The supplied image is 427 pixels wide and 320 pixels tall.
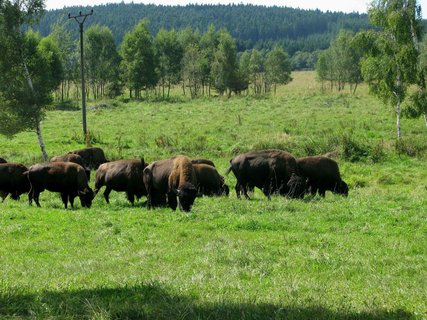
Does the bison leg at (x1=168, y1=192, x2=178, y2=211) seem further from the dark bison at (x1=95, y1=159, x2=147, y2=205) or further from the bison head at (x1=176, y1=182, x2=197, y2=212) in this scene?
the dark bison at (x1=95, y1=159, x2=147, y2=205)

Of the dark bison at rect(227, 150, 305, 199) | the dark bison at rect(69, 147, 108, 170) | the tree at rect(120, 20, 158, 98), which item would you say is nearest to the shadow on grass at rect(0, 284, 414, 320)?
the dark bison at rect(227, 150, 305, 199)

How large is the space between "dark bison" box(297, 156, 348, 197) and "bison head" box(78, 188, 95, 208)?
784cm

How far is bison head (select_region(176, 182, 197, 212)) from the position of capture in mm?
15383

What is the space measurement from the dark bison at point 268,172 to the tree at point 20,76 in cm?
1390

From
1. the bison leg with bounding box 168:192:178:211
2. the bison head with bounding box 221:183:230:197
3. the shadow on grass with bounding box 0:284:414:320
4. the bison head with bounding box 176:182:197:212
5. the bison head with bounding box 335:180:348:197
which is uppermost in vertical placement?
the shadow on grass with bounding box 0:284:414:320

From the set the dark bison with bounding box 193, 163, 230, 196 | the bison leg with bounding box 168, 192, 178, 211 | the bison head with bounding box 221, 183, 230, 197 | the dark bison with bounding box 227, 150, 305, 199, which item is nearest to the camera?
the bison leg with bounding box 168, 192, 178, 211

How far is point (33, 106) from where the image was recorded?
29953 millimetres

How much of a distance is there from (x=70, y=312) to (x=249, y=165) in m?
14.1

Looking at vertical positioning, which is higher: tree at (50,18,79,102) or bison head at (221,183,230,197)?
tree at (50,18,79,102)

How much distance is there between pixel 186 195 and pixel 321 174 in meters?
6.58

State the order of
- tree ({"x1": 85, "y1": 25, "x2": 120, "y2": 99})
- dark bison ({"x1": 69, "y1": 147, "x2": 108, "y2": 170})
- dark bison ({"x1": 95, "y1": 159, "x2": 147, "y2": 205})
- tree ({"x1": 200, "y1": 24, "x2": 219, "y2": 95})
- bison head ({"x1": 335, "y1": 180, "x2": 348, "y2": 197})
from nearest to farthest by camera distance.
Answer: dark bison ({"x1": 95, "y1": 159, "x2": 147, "y2": 205})
bison head ({"x1": 335, "y1": 180, "x2": 348, "y2": 197})
dark bison ({"x1": 69, "y1": 147, "x2": 108, "y2": 170})
tree ({"x1": 85, "y1": 25, "x2": 120, "y2": 99})
tree ({"x1": 200, "y1": 24, "x2": 219, "y2": 95})

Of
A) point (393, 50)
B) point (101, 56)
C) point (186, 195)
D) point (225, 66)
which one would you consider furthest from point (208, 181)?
point (101, 56)

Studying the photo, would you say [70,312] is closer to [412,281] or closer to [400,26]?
[412,281]

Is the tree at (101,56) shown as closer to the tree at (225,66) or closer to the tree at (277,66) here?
the tree at (225,66)
